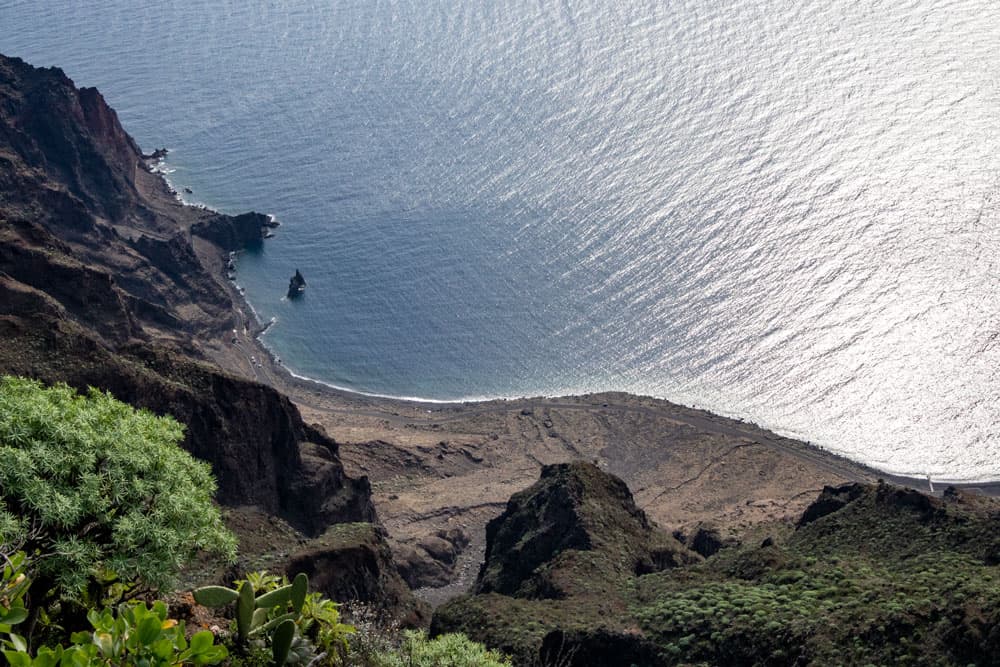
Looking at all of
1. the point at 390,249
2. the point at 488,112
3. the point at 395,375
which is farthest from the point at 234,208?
the point at 395,375

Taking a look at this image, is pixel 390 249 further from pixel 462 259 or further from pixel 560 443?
pixel 560 443

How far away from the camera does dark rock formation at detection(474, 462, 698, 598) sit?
198 ft

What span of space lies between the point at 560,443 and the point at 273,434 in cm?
3858

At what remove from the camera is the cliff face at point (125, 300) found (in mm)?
66750

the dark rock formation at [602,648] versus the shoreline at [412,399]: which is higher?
the shoreline at [412,399]

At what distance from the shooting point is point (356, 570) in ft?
193

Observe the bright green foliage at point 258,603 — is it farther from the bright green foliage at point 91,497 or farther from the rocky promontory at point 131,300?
the rocky promontory at point 131,300

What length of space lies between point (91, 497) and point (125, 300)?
76947 mm

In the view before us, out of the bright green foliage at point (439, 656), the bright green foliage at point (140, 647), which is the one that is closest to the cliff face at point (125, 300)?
the bright green foliage at point (439, 656)

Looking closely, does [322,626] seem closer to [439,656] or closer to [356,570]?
[439,656]

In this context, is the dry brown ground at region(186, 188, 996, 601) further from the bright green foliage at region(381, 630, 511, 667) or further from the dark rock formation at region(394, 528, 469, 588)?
the bright green foliage at region(381, 630, 511, 667)

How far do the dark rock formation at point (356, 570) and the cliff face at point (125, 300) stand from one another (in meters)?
11.0

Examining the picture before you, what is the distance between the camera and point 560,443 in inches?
4146

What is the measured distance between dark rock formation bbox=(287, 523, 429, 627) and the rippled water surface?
53.5m
